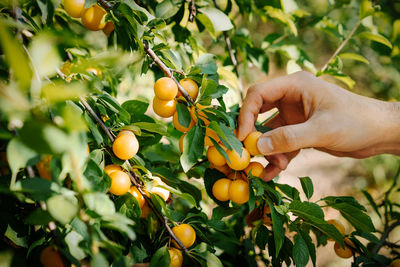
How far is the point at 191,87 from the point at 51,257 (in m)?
0.46

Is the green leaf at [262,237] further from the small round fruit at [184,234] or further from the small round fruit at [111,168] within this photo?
the small round fruit at [111,168]

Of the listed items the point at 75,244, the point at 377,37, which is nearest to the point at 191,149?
the point at 75,244

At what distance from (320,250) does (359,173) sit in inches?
45.4

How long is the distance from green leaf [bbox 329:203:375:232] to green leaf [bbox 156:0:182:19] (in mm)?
728

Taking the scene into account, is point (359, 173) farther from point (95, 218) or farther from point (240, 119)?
point (95, 218)

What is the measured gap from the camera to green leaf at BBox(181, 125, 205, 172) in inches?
24.2

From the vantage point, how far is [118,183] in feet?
1.83

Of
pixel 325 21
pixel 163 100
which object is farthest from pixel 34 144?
pixel 325 21

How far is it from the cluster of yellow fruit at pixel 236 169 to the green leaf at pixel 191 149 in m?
0.07

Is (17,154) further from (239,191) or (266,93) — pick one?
(266,93)

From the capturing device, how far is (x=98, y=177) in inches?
20.3

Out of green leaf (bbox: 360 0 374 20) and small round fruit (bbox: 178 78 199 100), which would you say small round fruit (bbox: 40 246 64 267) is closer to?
small round fruit (bbox: 178 78 199 100)

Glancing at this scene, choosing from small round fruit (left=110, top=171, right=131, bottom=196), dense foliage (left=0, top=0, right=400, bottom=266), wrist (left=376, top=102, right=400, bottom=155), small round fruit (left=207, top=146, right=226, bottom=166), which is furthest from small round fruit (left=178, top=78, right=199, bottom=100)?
wrist (left=376, top=102, right=400, bottom=155)

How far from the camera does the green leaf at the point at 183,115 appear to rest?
63 centimetres
